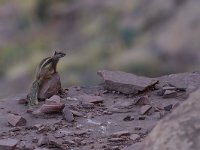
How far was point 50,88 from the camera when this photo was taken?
655cm

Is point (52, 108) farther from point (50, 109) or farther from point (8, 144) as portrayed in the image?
→ point (8, 144)

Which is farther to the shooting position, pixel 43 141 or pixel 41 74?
pixel 41 74

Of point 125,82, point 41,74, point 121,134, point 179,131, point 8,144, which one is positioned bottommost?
point 179,131

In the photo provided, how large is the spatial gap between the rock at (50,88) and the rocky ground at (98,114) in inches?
3.8

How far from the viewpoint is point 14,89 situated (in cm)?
2236

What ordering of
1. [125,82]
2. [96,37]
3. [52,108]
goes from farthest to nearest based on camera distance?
1. [96,37]
2. [125,82]
3. [52,108]

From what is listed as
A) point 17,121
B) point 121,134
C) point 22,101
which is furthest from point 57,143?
point 22,101

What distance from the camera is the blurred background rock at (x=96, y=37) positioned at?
21.3 m

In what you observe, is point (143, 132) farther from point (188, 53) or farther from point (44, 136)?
point (188, 53)

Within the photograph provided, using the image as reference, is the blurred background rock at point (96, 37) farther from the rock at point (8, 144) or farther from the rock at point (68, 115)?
the rock at point (8, 144)

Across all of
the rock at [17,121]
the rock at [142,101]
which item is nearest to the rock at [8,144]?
the rock at [17,121]

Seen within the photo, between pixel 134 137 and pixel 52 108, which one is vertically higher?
pixel 52 108

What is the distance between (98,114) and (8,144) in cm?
119

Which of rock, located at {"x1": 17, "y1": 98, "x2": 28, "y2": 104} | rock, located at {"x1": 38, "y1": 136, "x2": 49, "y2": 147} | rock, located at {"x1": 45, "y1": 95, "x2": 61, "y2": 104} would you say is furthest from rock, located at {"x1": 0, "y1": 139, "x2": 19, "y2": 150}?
rock, located at {"x1": 17, "y1": 98, "x2": 28, "y2": 104}
